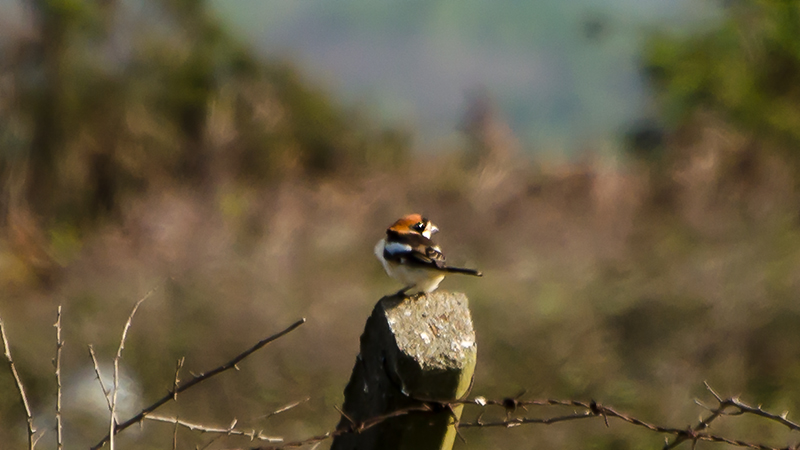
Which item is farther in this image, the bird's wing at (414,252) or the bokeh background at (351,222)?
the bokeh background at (351,222)

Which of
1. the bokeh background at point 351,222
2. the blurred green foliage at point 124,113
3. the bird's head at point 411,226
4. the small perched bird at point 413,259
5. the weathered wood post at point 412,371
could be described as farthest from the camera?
the blurred green foliage at point 124,113

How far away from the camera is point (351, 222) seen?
10641 millimetres

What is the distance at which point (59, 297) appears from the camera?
31.0 feet

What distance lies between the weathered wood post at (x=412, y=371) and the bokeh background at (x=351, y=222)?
3.79 m

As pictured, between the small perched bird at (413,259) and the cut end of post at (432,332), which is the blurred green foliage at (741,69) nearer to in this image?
the small perched bird at (413,259)

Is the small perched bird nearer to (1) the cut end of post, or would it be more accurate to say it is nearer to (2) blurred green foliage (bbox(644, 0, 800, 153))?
(1) the cut end of post

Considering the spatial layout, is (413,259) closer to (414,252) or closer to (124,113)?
(414,252)

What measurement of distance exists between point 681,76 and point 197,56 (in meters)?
10.9

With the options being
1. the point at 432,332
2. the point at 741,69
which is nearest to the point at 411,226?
the point at 432,332

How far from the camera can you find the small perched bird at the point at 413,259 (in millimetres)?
3148

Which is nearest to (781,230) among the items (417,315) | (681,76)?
(417,315)

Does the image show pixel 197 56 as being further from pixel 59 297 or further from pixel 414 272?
pixel 414 272

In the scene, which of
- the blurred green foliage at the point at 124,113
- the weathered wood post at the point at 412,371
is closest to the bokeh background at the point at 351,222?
the blurred green foliage at the point at 124,113

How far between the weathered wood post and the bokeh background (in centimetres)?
379
